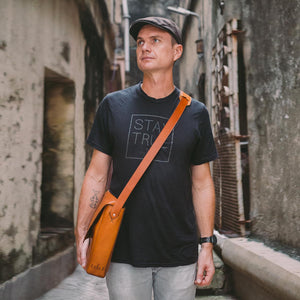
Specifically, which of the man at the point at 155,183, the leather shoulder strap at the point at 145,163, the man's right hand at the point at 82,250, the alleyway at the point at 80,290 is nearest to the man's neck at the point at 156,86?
the man at the point at 155,183

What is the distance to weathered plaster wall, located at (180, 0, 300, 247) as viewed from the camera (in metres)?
3.25

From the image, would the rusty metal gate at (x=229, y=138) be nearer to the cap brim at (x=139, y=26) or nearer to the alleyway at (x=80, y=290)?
the alleyway at (x=80, y=290)

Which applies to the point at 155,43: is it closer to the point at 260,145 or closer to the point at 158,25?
the point at 158,25

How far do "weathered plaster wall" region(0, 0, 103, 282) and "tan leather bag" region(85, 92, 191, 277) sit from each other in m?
2.04

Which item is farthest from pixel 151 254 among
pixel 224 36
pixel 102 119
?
pixel 224 36

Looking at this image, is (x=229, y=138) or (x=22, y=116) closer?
(x=22, y=116)

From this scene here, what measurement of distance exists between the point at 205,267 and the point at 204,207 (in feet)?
1.00

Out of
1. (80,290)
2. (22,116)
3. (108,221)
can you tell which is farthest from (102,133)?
(80,290)

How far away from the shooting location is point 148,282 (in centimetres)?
174

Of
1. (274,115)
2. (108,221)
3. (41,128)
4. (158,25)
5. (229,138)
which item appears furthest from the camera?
(229,138)

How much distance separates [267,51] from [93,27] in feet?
11.8

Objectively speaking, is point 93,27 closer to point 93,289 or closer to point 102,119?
point 93,289

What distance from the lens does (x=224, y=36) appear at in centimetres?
497

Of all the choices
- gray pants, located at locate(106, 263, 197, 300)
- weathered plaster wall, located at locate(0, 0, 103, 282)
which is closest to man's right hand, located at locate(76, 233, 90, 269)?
gray pants, located at locate(106, 263, 197, 300)
